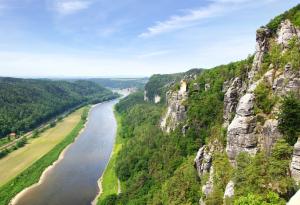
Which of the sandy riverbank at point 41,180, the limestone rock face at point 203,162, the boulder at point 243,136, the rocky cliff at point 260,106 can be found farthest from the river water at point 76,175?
the boulder at point 243,136

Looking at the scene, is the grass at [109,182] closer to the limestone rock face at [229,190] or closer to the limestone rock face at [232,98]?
the limestone rock face at [232,98]

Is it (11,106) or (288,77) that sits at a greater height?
(288,77)

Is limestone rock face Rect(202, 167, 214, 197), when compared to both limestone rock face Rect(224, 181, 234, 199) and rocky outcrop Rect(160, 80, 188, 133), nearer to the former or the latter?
limestone rock face Rect(224, 181, 234, 199)

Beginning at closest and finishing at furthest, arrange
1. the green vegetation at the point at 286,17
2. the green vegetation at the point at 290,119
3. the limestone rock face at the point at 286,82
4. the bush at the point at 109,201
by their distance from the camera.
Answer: the green vegetation at the point at 290,119
the limestone rock face at the point at 286,82
the green vegetation at the point at 286,17
the bush at the point at 109,201

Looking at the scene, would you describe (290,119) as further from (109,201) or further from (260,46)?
(109,201)

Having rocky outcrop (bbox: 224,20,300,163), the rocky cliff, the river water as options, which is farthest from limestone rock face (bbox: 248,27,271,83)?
the river water

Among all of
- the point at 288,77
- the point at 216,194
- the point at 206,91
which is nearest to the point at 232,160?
the point at 216,194

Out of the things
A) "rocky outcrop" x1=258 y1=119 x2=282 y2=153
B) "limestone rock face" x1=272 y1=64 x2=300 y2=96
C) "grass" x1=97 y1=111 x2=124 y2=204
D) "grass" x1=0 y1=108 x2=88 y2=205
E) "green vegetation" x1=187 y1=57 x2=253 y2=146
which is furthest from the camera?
"grass" x1=0 y1=108 x2=88 y2=205

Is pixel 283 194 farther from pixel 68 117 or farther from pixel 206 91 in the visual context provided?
pixel 68 117
